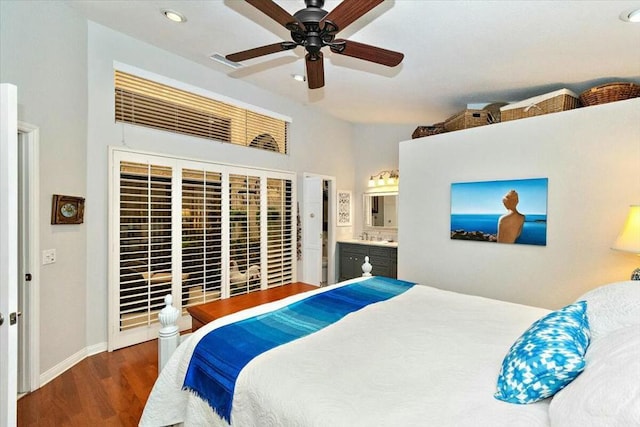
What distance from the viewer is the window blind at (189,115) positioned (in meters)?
3.24

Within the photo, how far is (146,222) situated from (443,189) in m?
3.41

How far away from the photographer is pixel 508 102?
3.84 m

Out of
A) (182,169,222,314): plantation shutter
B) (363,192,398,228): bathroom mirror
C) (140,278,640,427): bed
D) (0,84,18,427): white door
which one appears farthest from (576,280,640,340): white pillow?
(363,192,398,228): bathroom mirror

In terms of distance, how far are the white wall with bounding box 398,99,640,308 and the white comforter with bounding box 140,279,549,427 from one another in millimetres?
1423

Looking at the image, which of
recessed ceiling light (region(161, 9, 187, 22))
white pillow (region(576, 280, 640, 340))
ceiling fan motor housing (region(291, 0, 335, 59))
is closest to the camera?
white pillow (region(576, 280, 640, 340))

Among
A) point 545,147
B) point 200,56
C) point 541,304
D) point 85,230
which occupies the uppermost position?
point 200,56

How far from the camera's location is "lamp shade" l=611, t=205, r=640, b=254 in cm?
234

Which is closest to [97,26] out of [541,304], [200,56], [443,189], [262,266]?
[200,56]

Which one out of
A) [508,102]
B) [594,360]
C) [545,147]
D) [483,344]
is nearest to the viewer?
[594,360]

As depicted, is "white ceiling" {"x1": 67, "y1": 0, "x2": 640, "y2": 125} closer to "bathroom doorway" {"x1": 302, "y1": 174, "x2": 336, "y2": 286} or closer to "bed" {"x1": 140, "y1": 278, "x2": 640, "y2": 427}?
"bathroom doorway" {"x1": 302, "y1": 174, "x2": 336, "y2": 286}

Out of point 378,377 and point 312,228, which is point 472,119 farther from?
point 378,377

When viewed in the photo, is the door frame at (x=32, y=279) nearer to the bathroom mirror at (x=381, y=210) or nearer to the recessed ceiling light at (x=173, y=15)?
the recessed ceiling light at (x=173, y=15)

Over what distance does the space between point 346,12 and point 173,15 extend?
174 cm

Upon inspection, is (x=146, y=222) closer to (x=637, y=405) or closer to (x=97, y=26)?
(x=97, y=26)
